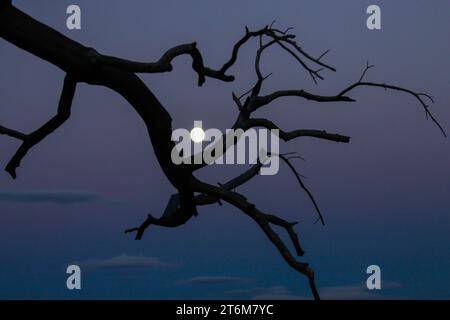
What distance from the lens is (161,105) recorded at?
14.7 feet

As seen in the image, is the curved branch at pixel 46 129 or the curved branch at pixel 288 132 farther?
the curved branch at pixel 288 132

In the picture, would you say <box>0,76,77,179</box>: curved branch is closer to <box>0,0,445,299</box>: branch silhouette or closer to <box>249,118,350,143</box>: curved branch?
<box>0,0,445,299</box>: branch silhouette

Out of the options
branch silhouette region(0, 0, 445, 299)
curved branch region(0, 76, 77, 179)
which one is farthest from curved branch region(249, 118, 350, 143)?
curved branch region(0, 76, 77, 179)

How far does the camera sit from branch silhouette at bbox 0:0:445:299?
13.8ft

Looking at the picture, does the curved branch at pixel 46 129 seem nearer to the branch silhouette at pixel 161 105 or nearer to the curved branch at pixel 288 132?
the branch silhouette at pixel 161 105

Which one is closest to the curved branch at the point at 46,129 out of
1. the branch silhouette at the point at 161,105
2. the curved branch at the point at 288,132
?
the branch silhouette at the point at 161,105

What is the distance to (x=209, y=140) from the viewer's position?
510 cm

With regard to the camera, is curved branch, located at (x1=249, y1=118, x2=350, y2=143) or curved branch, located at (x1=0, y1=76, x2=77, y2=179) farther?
curved branch, located at (x1=249, y1=118, x2=350, y2=143)

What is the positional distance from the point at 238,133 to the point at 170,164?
2.07 feet

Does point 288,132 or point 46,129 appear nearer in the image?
point 46,129

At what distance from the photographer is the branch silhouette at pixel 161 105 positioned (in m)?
4.19
